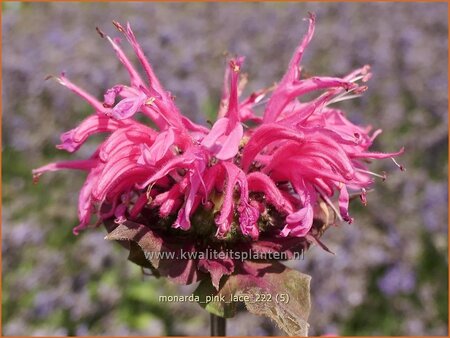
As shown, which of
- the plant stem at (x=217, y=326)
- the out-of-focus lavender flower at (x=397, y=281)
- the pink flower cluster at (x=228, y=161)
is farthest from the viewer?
the out-of-focus lavender flower at (x=397, y=281)

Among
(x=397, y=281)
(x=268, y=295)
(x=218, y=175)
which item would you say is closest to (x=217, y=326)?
(x=268, y=295)

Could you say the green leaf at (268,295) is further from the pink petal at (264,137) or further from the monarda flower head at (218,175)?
the pink petal at (264,137)

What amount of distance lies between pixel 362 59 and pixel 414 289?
167 centimetres

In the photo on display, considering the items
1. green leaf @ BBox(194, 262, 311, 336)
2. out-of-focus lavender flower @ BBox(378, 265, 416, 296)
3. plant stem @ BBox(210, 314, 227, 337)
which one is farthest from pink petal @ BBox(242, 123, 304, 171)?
out-of-focus lavender flower @ BBox(378, 265, 416, 296)

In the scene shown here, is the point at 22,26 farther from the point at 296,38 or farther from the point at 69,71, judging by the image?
the point at 296,38

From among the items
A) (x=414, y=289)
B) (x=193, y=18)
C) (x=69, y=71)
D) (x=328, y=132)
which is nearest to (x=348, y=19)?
(x=193, y=18)

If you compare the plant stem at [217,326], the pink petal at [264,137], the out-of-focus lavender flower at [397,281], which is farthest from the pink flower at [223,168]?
the out-of-focus lavender flower at [397,281]

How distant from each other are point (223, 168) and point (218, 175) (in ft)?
0.06

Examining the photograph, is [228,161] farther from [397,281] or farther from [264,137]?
[397,281]

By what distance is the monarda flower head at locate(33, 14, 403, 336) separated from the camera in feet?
3.54

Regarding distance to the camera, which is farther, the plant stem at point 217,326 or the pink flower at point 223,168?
the plant stem at point 217,326

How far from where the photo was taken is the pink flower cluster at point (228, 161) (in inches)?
42.3

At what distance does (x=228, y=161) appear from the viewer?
1.13 m

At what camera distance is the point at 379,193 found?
3141mm
